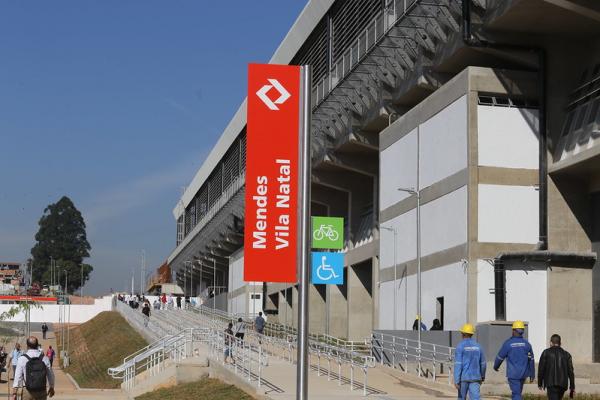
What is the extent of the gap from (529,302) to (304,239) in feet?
87.1

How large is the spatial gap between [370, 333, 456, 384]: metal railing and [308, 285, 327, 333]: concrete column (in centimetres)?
2890

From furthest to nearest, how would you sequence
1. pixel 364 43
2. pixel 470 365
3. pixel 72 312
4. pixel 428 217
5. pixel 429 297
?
pixel 72 312
pixel 364 43
pixel 428 217
pixel 429 297
pixel 470 365

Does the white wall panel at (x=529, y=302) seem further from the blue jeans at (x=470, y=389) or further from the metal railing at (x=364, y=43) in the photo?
the blue jeans at (x=470, y=389)

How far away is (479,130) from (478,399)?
21.0m

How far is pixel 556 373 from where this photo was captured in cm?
1727

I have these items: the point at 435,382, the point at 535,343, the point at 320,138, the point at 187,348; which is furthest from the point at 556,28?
the point at 320,138

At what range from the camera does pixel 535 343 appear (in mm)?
35594

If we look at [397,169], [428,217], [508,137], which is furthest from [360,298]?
[508,137]

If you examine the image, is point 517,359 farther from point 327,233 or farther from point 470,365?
point 327,233

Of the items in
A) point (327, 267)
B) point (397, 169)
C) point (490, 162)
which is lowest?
point (327, 267)

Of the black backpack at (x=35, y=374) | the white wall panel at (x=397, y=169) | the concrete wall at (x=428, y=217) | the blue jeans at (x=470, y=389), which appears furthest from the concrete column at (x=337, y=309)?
the black backpack at (x=35, y=374)

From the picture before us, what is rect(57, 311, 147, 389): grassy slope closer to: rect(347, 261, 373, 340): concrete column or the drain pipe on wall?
rect(347, 261, 373, 340): concrete column

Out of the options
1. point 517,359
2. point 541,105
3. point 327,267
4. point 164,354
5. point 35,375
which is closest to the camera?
point 35,375

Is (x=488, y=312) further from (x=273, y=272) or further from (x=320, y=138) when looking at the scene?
(x=273, y=272)
